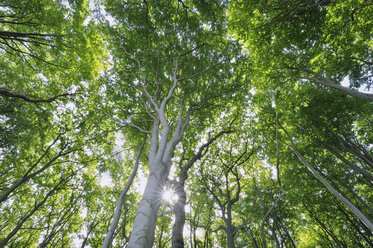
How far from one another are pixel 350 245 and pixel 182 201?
2195cm

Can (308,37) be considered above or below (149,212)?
above

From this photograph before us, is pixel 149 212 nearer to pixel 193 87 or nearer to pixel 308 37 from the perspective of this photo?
pixel 193 87

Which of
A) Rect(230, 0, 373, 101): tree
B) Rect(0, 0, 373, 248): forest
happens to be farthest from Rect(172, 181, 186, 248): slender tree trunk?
Rect(230, 0, 373, 101): tree

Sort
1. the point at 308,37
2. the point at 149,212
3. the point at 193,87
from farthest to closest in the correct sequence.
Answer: the point at 193,87 → the point at 308,37 → the point at 149,212

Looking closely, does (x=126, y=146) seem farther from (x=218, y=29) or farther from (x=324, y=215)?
(x=324, y=215)

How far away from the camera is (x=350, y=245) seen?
53.7 feet

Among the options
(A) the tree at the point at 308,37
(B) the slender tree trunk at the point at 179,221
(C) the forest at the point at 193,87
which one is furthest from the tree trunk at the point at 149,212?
(A) the tree at the point at 308,37

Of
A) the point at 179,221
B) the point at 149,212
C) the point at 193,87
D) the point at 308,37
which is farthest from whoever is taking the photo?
the point at 193,87

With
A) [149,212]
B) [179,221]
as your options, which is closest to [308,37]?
[149,212]

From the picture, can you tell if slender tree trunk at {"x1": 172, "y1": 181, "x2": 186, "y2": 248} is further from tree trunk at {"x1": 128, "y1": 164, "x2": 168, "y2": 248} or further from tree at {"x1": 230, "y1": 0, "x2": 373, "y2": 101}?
tree at {"x1": 230, "y1": 0, "x2": 373, "y2": 101}

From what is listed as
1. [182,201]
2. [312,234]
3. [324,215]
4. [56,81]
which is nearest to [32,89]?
[56,81]

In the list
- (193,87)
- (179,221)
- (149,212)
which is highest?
(193,87)

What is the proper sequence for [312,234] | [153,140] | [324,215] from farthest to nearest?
1. [312,234]
2. [324,215]
3. [153,140]

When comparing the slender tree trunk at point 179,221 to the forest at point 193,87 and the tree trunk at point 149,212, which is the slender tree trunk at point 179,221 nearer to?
the forest at point 193,87
